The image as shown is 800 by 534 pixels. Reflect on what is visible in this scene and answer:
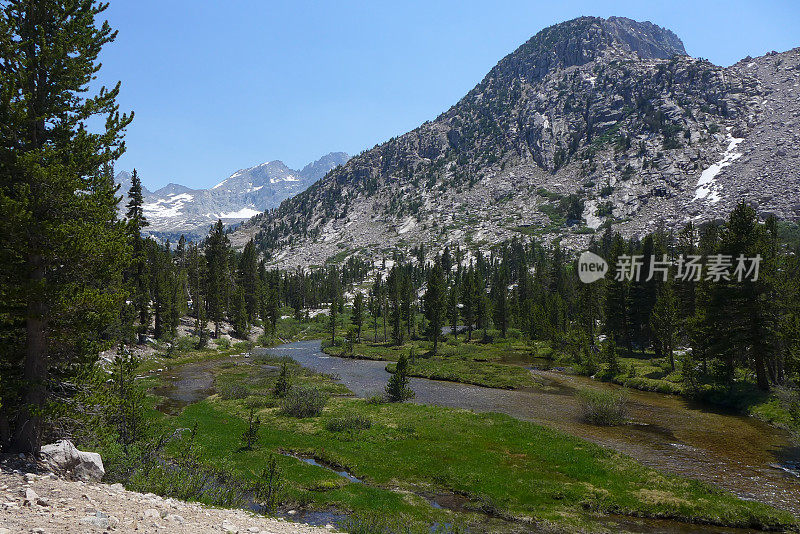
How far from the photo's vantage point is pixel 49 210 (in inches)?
615

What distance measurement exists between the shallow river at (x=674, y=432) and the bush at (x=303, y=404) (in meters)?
11.5

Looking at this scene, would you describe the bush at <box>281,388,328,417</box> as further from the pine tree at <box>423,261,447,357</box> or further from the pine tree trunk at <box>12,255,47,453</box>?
the pine tree at <box>423,261,447,357</box>

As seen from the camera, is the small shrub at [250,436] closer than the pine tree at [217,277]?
Yes

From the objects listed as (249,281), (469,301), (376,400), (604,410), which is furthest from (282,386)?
(249,281)

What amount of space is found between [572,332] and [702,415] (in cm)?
3892

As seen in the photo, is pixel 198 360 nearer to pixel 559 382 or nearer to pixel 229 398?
pixel 229 398

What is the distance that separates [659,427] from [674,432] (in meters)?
1.55

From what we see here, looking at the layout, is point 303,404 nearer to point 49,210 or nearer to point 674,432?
point 49,210

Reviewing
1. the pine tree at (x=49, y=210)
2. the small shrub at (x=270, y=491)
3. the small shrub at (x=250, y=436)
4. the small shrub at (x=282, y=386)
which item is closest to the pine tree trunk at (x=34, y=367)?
the pine tree at (x=49, y=210)

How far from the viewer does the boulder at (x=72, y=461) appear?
14703 mm

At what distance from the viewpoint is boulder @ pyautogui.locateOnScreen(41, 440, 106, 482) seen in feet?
48.2

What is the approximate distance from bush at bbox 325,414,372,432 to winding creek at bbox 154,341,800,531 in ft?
46.3

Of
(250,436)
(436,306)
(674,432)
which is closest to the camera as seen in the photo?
(250,436)

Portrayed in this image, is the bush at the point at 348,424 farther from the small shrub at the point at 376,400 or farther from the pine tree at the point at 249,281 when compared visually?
the pine tree at the point at 249,281
